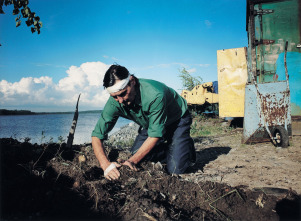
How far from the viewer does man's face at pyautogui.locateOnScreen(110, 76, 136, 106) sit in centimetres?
236

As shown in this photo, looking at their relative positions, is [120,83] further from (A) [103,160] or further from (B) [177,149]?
(B) [177,149]

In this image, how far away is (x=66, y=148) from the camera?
3.15 m

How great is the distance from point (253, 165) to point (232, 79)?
3829 millimetres

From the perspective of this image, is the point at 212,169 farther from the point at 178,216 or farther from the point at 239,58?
the point at 239,58

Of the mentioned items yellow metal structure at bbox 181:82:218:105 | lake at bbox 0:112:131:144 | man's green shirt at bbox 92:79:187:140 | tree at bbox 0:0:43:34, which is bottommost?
lake at bbox 0:112:131:144

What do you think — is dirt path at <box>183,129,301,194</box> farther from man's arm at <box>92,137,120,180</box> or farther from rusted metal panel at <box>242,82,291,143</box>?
man's arm at <box>92,137,120,180</box>

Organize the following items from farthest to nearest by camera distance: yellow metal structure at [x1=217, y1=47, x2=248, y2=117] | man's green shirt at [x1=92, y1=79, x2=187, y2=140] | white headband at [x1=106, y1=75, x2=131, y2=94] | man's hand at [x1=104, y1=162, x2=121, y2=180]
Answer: yellow metal structure at [x1=217, y1=47, x2=248, y2=117] → man's green shirt at [x1=92, y1=79, x2=187, y2=140] → white headband at [x1=106, y1=75, x2=131, y2=94] → man's hand at [x1=104, y1=162, x2=121, y2=180]

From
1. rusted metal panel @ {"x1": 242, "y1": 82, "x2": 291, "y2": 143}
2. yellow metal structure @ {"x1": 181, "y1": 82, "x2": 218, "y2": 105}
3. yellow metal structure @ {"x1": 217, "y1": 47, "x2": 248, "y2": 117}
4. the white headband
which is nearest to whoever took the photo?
the white headband

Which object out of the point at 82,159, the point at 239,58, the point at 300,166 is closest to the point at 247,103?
the point at 300,166

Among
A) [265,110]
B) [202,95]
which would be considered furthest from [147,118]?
[202,95]

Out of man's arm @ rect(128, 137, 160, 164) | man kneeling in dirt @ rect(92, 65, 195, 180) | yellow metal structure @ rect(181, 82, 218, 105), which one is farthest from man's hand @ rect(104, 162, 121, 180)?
yellow metal structure @ rect(181, 82, 218, 105)

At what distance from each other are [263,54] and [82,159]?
5.29 meters

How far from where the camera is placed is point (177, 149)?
9.96 ft

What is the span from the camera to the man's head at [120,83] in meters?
2.32
